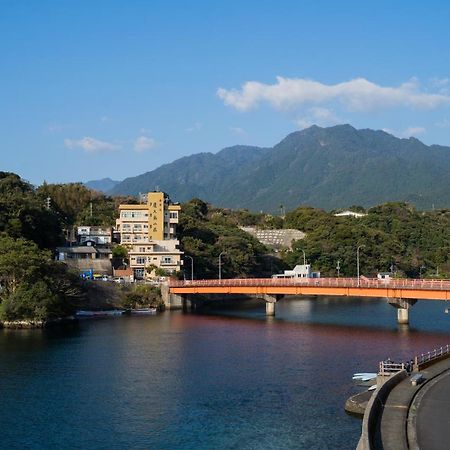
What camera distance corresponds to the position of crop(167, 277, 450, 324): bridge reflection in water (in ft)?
237

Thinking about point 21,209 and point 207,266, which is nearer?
point 21,209

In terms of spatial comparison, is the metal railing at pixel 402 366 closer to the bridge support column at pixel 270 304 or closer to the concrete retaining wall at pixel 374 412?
the concrete retaining wall at pixel 374 412

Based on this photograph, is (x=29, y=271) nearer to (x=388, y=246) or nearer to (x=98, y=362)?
(x=98, y=362)

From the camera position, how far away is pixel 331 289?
81.6 meters

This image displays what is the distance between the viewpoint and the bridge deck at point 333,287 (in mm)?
71750

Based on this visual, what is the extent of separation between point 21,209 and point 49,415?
6389 cm

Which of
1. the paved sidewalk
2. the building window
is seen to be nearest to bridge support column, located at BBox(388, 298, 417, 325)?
the paved sidewalk

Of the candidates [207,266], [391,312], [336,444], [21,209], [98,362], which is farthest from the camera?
[207,266]

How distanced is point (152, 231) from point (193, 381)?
69.7m

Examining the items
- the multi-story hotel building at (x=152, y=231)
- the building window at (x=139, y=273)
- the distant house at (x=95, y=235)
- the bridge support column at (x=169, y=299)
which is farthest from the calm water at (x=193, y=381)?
the distant house at (x=95, y=235)

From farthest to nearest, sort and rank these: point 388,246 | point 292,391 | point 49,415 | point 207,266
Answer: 1. point 388,246
2. point 207,266
3. point 292,391
4. point 49,415

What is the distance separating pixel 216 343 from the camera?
6391cm

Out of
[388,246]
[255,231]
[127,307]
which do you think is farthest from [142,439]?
[255,231]

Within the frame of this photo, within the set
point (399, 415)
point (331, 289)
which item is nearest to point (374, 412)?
point (399, 415)
